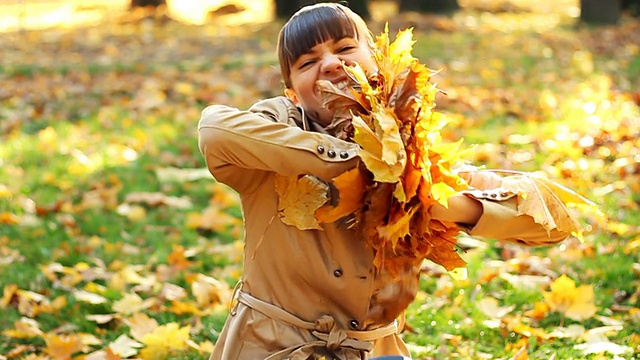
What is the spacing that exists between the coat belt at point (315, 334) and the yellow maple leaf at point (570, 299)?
3.96 feet

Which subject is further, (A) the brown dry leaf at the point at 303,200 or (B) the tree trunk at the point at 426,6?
(B) the tree trunk at the point at 426,6

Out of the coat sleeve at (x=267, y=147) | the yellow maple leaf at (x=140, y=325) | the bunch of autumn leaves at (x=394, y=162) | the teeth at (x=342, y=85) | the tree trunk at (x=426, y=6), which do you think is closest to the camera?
the bunch of autumn leaves at (x=394, y=162)

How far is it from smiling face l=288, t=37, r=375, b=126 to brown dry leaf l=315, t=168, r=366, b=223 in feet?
0.86

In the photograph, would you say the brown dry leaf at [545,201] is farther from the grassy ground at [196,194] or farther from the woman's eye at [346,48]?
the grassy ground at [196,194]

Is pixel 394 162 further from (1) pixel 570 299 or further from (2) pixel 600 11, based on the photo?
(2) pixel 600 11

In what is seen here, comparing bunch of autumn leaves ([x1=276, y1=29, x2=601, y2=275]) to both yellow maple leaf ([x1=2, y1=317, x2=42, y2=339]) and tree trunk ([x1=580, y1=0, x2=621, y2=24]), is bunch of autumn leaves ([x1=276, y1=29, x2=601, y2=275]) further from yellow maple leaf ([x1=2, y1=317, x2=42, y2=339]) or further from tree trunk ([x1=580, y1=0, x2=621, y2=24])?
tree trunk ([x1=580, y1=0, x2=621, y2=24])

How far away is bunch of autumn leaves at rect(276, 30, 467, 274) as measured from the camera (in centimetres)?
190

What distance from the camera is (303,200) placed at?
7.09 ft

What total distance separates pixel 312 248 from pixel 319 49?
0.51 metres

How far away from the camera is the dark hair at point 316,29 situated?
2.23 meters

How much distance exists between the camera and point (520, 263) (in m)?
3.77

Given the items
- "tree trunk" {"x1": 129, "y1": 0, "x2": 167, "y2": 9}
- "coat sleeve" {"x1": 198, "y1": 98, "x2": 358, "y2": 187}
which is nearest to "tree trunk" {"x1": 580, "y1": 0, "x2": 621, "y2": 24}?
"tree trunk" {"x1": 129, "y1": 0, "x2": 167, "y2": 9}

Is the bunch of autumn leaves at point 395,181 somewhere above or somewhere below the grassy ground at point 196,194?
above

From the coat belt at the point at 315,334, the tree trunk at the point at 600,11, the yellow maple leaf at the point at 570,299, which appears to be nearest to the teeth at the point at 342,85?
the coat belt at the point at 315,334
